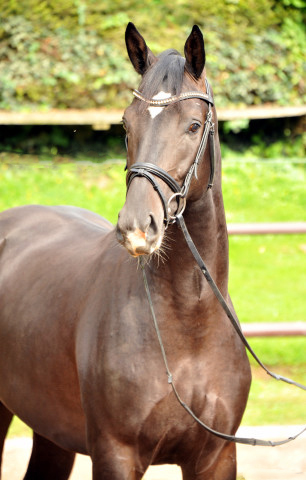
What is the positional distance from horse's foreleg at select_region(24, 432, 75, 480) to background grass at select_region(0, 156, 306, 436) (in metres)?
1.86

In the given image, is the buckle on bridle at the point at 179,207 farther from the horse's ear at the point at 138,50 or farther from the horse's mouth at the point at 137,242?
the horse's ear at the point at 138,50

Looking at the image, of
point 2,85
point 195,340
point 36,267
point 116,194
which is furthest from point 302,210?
point 195,340

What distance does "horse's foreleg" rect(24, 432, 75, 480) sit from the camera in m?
3.85

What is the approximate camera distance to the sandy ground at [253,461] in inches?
162

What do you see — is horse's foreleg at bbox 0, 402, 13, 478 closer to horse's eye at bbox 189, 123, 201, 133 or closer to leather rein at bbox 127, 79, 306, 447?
leather rein at bbox 127, 79, 306, 447

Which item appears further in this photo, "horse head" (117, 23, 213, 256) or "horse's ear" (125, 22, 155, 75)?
"horse's ear" (125, 22, 155, 75)

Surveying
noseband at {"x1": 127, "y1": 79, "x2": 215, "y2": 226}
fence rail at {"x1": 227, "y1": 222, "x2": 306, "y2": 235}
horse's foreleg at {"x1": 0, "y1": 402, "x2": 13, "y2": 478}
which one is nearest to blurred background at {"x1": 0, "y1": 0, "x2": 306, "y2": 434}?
fence rail at {"x1": 227, "y1": 222, "x2": 306, "y2": 235}

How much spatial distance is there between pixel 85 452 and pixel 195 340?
722mm

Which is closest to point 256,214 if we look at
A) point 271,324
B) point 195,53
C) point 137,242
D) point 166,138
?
point 271,324

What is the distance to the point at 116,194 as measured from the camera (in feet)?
29.6

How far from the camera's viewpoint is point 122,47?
33.7 feet

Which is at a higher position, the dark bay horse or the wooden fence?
the dark bay horse

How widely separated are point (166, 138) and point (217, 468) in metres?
1.30

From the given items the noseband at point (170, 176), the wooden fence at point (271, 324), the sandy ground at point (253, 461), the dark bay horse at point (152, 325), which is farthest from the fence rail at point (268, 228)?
the noseband at point (170, 176)
